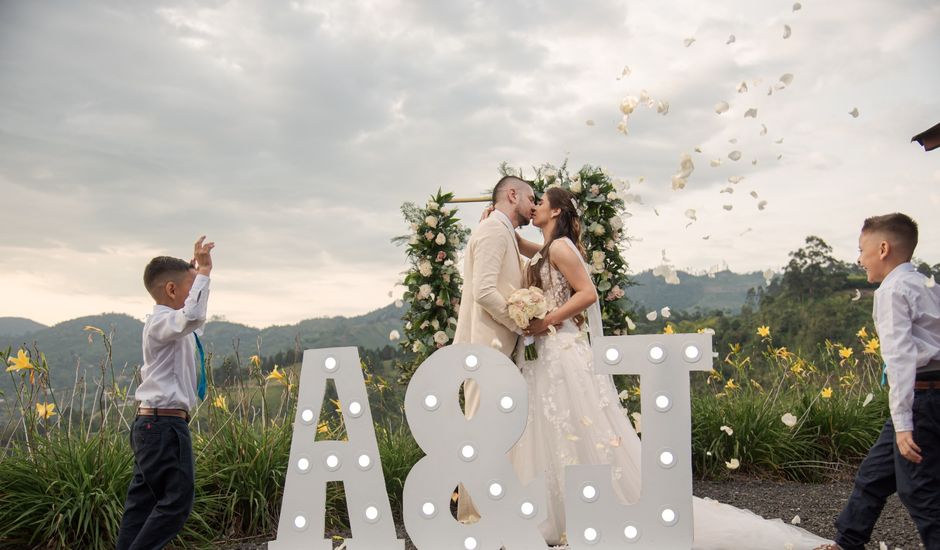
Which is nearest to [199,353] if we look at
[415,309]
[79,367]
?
[79,367]

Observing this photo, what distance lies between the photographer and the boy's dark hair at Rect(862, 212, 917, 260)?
3781 millimetres

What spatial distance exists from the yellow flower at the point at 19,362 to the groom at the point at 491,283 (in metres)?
3.29

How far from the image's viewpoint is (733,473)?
7.13 metres

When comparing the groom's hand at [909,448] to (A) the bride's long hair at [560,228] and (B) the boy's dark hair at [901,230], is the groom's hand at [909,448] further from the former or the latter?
(A) the bride's long hair at [560,228]

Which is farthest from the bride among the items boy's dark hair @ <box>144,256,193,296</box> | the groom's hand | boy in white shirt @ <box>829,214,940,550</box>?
boy's dark hair @ <box>144,256,193,296</box>

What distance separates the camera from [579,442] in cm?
483

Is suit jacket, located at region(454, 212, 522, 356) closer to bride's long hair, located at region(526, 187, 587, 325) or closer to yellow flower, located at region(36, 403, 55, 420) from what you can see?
bride's long hair, located at region(526, 187, 587, 325)

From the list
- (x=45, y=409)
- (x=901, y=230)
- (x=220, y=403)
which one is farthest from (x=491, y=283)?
(x=45, y=409)

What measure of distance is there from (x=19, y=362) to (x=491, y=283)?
361 centimetres

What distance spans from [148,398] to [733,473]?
18.9ft

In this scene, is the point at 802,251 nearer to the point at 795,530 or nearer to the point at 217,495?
the point at 795,530

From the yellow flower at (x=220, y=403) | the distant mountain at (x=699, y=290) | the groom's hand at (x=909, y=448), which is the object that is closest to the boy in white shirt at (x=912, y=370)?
the groom's hand at (x=909, y=448)

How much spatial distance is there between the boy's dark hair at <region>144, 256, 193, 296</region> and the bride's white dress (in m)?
2.45

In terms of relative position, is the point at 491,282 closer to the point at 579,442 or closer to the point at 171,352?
the point at 579,442
